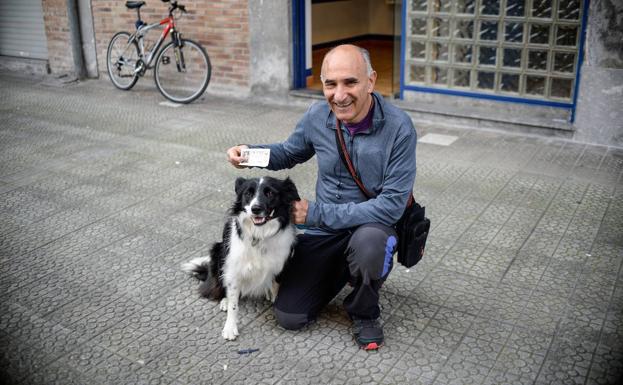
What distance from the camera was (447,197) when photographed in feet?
18.2

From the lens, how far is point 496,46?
750 centimetres

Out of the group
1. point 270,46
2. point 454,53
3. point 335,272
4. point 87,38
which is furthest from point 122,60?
point 335,272

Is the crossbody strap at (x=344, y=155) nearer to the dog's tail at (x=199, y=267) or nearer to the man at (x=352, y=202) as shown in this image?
the man at (x=352, y=202)

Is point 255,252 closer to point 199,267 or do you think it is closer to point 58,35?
point 199,267

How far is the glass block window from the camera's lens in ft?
23.2

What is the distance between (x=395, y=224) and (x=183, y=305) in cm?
144

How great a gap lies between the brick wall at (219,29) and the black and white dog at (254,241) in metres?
5.95

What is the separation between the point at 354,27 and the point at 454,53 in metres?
7.43

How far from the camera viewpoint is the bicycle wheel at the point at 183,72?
911 centimetres

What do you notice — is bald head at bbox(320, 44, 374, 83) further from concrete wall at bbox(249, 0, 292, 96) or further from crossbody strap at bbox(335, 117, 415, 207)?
concrete wall at bbox(249, 0, 292, 96)

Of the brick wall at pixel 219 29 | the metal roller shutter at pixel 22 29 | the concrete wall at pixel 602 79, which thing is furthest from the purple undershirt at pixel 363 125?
the metal roller shutter at pixel 22 29

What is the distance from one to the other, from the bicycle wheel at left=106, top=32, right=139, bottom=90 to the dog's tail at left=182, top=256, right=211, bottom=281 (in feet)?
20.9

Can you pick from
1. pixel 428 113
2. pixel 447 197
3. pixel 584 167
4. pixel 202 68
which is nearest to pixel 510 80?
pixel 428 113

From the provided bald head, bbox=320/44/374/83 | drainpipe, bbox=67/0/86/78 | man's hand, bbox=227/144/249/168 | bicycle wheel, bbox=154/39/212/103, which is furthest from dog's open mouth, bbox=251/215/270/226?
drainpipe, bbox=67/0/86/78
